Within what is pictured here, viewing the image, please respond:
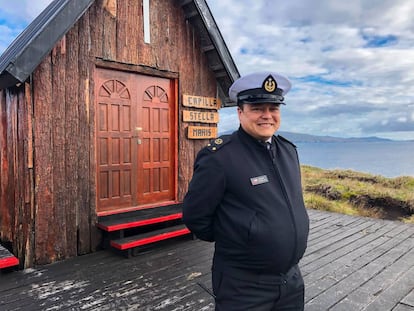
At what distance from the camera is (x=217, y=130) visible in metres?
5.72

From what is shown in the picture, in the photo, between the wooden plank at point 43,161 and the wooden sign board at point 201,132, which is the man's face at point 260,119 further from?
the wooden sign board at point 201,132

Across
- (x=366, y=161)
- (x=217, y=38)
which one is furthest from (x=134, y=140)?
(x=366, y=161)

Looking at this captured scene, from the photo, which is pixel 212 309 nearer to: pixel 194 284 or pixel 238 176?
pixel 194 284

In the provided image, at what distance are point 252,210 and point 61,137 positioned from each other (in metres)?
2.93

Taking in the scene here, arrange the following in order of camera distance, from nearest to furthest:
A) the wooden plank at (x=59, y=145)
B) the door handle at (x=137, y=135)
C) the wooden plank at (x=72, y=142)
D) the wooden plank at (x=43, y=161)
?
1. the wooden plank at (x=43, y=161)
2. the wooden plank at (x=59, y=145)
3. the wooden plank at (x=72, y=142)
4. the door handle at (x=137, y=135)

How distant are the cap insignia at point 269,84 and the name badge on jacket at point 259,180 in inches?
18.5

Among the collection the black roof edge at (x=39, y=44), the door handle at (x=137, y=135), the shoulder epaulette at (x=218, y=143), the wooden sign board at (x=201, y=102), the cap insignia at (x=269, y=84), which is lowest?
the shoulder epaulette at (x=218, y=143)

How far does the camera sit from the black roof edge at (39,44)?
3.15 meters

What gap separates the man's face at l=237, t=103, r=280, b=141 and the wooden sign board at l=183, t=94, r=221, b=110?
130 inches

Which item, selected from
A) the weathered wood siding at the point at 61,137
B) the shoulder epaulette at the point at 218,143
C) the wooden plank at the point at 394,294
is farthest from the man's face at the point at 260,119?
the weathered wood siding at the point at 61,137

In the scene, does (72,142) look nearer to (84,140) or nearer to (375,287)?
(84,140)

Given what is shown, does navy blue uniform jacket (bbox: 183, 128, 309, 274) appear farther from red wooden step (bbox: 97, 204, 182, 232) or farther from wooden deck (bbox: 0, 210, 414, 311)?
red wooden step (bbox: 97, 204, 182, 232)

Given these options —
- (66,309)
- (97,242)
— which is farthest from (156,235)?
(66,309)

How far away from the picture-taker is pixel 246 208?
1.69 metres
